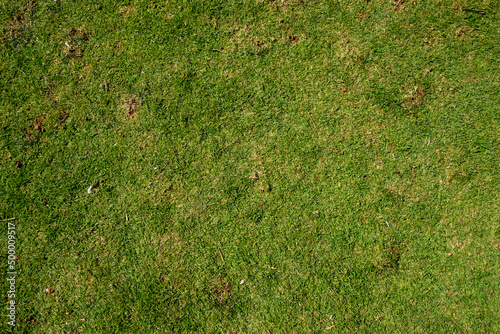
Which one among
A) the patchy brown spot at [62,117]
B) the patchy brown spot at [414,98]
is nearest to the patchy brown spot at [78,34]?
the patchy brown spot at [62,117]

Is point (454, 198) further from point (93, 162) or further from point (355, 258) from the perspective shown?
point (93, 162)

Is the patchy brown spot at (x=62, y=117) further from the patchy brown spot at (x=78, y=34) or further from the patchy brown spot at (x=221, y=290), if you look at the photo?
the patchy brown spot at (x=221, y=290)

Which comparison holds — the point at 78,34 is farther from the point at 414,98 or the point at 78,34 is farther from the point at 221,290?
the point at 414,98

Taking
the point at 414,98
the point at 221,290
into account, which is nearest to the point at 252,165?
the point at 221,290

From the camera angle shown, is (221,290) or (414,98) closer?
(221,290)

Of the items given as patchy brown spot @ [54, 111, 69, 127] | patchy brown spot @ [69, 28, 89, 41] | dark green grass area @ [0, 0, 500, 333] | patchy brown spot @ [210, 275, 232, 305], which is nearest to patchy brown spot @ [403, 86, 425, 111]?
dark green grass area @ [0, 0, 500, 333]
